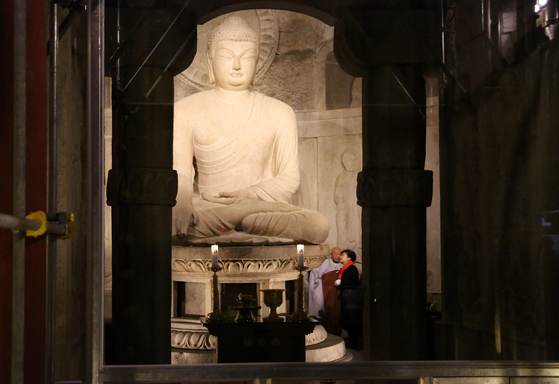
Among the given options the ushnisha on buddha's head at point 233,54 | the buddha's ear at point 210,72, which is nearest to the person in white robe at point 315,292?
the ushnisha on buddha's head at point 233,54

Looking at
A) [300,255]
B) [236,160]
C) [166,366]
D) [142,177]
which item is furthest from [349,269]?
[142,177]

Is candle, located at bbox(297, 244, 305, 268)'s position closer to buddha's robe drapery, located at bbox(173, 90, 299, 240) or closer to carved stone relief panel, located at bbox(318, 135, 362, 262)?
carved stone relief panel, located at bbox(318, 135, 362, 262)

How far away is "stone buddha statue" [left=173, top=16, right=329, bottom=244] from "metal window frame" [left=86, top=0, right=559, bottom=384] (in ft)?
1.78

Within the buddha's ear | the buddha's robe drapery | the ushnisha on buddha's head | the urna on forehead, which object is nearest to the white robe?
the buddha's robe drapery

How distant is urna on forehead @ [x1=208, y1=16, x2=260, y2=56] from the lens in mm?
3334

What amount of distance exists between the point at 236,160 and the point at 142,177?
1.84ft

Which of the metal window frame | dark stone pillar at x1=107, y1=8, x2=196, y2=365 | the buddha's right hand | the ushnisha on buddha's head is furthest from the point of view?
the ushnisha on buddha's head

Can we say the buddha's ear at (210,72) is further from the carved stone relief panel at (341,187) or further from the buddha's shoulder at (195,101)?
the carved stone relief panel at (341,187)

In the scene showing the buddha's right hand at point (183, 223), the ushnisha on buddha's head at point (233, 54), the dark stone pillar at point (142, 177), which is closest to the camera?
the dark stone pillar at point (142, 177)

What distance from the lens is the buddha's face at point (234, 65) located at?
3373mm

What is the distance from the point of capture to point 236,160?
3398mm

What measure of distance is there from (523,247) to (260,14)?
6.69 feet

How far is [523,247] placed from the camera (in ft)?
10.7

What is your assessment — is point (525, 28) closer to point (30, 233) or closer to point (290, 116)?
point (290, 116)
